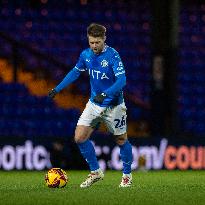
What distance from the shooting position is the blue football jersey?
29.2 feet

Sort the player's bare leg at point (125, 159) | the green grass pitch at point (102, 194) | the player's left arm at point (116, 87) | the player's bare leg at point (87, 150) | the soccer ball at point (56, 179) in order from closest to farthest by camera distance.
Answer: the green grass pitch at point (102, 194) → the player's left arm at point (116, 87) → the soccer ball at point (56, 179) → the player's bare leg at point (87, 150) → the player's bare leg at point (125, 159)

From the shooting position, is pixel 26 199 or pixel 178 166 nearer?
pixel 26 199

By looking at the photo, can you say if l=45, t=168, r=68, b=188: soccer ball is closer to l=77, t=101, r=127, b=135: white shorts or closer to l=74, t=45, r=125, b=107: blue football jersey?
l=77, t=101, r=127, b=135: white shorts

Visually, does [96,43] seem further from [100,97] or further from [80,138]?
[80,138]

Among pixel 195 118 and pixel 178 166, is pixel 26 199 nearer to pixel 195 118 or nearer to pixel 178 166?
pixel 178 166

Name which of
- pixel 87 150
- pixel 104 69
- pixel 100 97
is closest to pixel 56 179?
pixel 87 150

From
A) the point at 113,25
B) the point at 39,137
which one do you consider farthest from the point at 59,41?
the point at 39,137

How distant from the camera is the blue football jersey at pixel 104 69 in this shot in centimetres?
889

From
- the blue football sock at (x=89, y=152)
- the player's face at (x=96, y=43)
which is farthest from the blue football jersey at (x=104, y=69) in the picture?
the blue football sock at (x=89, y=152)

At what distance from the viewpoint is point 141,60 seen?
17359 millimetres

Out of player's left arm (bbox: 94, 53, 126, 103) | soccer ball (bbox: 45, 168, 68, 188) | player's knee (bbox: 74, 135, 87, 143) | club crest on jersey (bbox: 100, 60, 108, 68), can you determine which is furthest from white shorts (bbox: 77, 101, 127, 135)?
soccer ball (bbox: 45, 168, 68, 188)

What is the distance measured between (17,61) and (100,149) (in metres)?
3.07

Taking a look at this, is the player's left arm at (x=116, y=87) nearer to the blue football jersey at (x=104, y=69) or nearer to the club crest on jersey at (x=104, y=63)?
the blue football jersey at (x=104, y=69)

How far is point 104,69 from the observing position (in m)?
8.95
